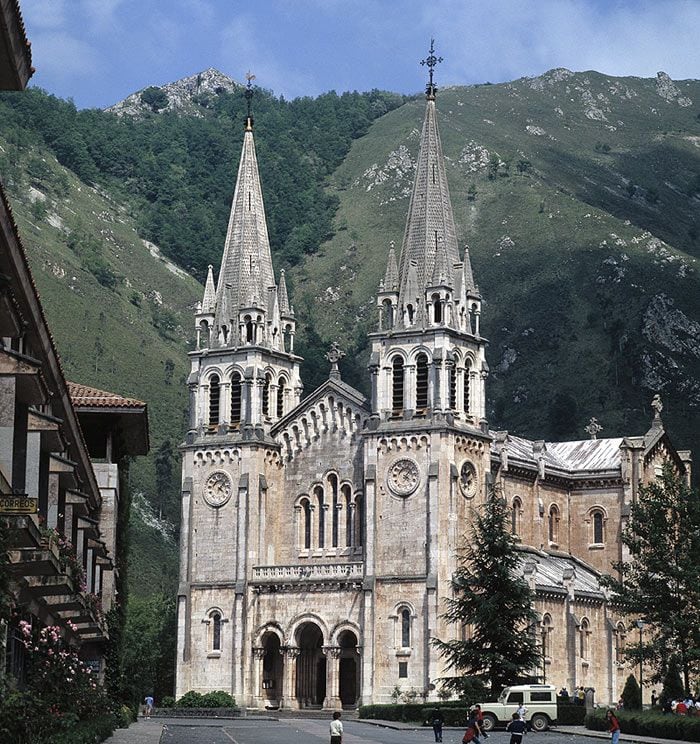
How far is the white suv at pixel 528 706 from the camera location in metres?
70.3

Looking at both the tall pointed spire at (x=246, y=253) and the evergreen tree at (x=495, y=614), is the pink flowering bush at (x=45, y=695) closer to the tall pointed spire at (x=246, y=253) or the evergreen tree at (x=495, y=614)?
the evergreen tree at (x=495, y=614)

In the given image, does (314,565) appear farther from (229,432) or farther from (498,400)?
(498,400)

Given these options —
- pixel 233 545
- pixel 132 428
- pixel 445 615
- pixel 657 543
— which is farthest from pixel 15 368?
pixel 233 545

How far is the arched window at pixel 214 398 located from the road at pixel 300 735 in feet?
78.5

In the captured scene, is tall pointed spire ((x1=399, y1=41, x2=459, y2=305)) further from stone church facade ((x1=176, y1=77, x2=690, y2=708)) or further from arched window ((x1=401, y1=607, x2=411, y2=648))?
arched window ((x1=401, y1=607, x2=411, y2=648))

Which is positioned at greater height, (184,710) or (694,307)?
(694,307)

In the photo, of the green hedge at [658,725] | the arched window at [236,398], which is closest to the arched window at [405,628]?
the arched window at [236,398]

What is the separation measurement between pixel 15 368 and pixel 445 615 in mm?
57621

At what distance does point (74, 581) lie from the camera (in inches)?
1463

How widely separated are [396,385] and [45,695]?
2432 inches

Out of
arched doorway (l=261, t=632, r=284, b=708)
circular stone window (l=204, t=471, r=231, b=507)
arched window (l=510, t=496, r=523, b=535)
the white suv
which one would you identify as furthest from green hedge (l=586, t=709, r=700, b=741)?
circular stone window (l=204, t=471, r=231, b=507)

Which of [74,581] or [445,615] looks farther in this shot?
[445,615]

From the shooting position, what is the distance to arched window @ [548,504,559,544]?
345 ft

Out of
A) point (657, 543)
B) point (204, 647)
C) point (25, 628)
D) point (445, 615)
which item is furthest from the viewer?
point (204, 647)
